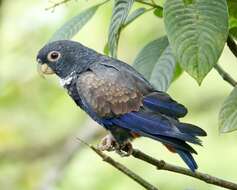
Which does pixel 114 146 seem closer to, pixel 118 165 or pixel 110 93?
pixel 110 93

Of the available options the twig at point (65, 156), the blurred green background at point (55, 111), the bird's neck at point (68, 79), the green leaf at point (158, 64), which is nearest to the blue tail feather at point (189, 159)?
the green leaf at point (158, 64)

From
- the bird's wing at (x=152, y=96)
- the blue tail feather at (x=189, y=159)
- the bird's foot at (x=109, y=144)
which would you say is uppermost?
the bird's wing at (x=152, y=96)

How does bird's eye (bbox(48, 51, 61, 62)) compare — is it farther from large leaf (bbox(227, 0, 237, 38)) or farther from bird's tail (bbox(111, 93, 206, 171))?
large leaf (bbox(227, 0, 237, 38))

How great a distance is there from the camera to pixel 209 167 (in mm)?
6883

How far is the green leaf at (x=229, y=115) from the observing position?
7.80 ft

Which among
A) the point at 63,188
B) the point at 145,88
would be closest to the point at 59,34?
the point at 145,88

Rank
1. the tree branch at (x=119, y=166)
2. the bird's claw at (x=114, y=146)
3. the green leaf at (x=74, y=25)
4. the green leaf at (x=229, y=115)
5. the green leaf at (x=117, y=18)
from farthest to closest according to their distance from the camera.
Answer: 1. the green leaf at (x=74, y=25)
2. the bird's claw at (x=114, y=146)
3. the green leaf at (x=117, y=18)
4. the green leaf at (x=229, y=115)
5. the tree branch at (x=119, y=166)

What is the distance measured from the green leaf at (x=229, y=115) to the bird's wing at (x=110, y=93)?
16.7 inches

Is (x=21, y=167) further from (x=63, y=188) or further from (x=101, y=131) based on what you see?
(x=101, y=131)

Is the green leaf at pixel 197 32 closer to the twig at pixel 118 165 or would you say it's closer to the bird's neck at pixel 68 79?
the twig at pixel 118 165

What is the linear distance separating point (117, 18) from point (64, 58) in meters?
0.66

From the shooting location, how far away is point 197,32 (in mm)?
2314

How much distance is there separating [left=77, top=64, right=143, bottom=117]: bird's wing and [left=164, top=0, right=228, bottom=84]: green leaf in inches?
19.7

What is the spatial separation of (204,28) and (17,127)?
182 inches
